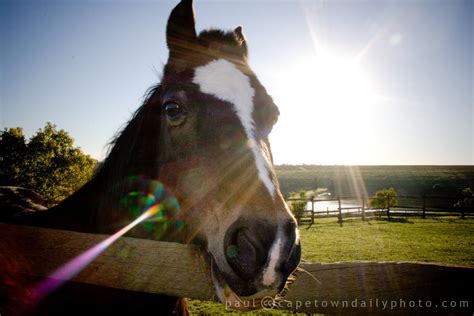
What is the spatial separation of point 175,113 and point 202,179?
63 cm

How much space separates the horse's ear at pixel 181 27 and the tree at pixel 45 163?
20.4 metres

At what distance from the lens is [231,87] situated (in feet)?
6.89

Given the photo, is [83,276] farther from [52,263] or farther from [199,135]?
[199,135]

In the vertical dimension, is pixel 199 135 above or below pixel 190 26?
below

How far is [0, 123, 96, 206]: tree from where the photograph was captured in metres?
20.2

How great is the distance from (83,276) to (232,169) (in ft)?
4.09

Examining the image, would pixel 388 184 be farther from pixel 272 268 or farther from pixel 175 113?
pixel 272 268

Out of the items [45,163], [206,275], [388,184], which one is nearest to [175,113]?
[206,275]

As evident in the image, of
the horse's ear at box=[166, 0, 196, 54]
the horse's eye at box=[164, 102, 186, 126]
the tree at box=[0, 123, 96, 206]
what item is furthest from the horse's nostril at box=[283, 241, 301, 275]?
the tree at box=[0, 123, 96, 206]

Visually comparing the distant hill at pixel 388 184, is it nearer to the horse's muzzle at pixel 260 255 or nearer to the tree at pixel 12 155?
the tree at pixel 12 155

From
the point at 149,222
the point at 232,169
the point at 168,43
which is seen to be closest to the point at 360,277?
the point at 232,169

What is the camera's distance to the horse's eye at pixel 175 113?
2133 mm

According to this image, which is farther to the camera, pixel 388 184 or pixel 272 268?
pixel 388 184

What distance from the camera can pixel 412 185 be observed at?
9300 centimetres
